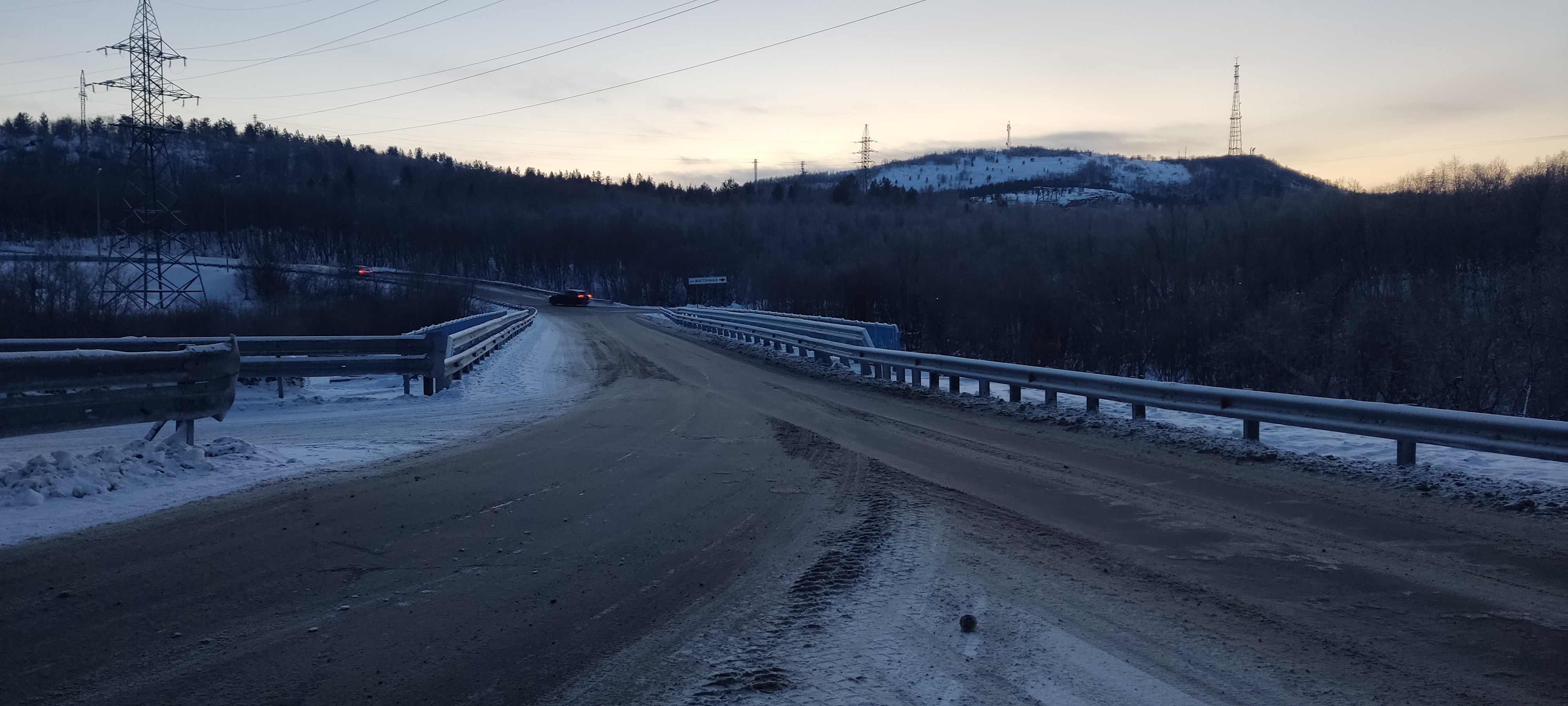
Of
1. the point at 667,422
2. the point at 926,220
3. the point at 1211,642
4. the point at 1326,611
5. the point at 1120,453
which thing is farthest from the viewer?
the point at 926,220

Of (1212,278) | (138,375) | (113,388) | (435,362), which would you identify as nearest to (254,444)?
(138,375)

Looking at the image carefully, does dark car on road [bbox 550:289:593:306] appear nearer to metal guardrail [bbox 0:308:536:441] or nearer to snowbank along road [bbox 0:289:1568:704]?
metal guardrail [bbox 0:308:536:441]

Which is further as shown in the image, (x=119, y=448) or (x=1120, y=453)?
(x=1120, y=453)

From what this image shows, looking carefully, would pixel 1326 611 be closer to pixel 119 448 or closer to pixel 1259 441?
pixel 1259 441

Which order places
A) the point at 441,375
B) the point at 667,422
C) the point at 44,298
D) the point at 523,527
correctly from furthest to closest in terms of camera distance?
the point at 44,298
the point at 441,375
the point at 667,422
the point at 523,527

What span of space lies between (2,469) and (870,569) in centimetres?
683

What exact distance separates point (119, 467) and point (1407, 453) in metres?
11.4

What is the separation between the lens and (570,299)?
2899 inches

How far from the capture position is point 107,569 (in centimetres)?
511

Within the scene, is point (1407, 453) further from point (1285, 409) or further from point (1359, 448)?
point (1285, 409)

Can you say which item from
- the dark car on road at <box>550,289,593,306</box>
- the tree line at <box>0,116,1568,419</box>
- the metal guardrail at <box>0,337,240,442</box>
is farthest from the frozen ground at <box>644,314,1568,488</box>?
the dark car on road at <box>550,289,593,306</box>

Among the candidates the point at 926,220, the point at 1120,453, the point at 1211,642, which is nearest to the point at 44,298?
the point at 1120,453

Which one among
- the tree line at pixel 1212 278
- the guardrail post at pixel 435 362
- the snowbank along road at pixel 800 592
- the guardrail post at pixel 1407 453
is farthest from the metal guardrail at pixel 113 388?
the tree line at pixel 1212 278

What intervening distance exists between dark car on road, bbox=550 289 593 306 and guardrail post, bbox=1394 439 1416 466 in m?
69.3
